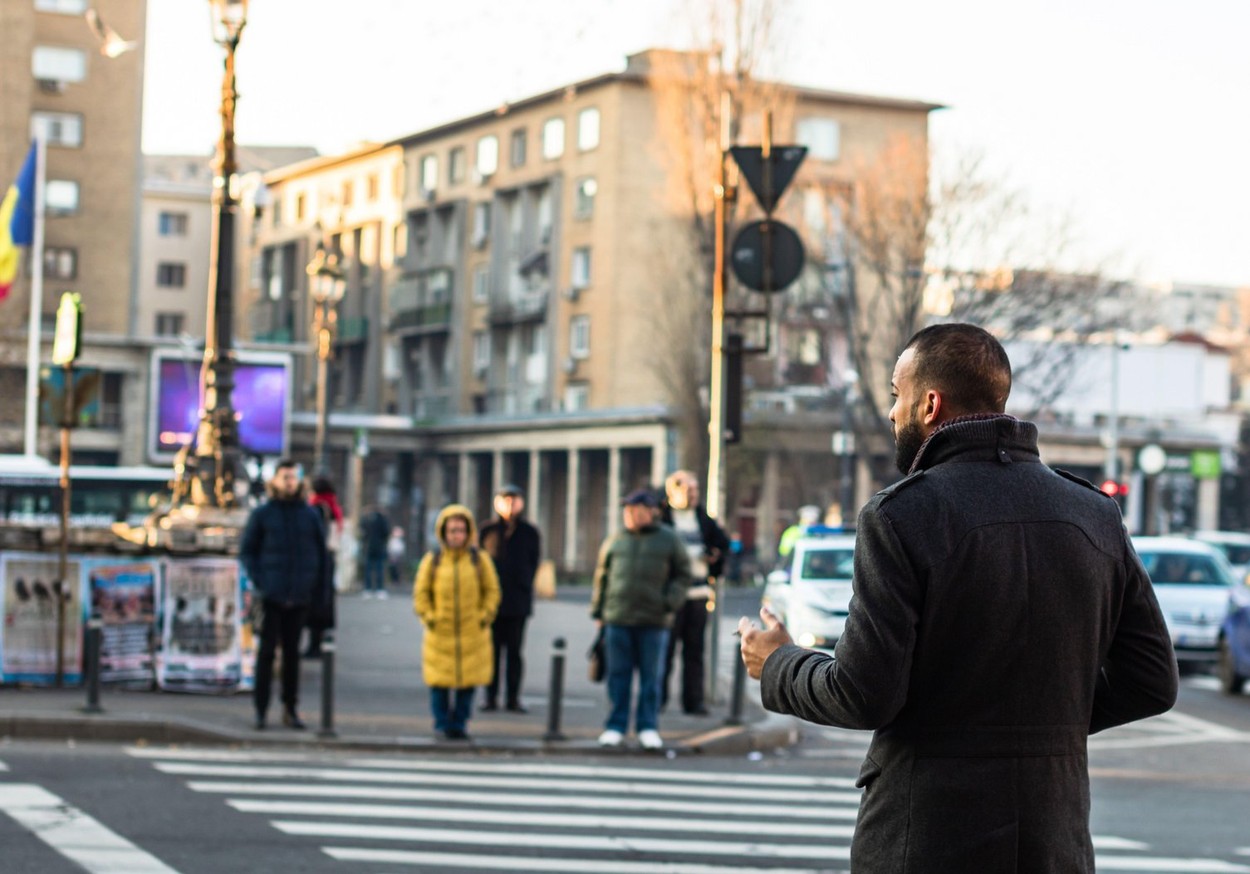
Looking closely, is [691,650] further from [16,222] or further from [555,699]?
[16,222]

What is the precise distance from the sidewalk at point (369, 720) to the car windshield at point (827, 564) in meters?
3.74

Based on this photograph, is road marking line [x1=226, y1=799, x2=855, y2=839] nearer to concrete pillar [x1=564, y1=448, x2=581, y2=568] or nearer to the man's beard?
the man's beard

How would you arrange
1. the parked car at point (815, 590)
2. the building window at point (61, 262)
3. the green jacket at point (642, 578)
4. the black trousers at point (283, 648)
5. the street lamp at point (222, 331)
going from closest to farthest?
the green jacket at point (642, 578) → the black trousers at point (283, 648) → the street lamp at point (222, 331) → the parked car at point (815, 590) → the building window at point (61, 262)

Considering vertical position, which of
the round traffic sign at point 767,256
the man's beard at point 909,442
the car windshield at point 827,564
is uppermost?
the round traffic sign at point 767,256

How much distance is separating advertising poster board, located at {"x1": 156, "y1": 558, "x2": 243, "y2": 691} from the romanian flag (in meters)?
26.6

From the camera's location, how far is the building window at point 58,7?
70.4m

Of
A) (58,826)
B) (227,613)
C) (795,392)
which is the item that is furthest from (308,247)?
(58,826)

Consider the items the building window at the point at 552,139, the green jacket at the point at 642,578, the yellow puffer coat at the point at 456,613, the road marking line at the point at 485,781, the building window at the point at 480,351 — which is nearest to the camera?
the road marking line at the point at 485,781

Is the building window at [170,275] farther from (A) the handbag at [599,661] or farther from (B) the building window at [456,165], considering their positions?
(A) the handbag at [599,661]

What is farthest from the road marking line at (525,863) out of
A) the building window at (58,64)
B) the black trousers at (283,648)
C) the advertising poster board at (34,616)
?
the building window at (58,64)

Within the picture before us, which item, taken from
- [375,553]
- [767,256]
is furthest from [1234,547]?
[767,256]

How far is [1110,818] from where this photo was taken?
39.9ft

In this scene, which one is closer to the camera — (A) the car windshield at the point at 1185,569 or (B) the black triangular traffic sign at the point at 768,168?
(B) the black triangular traffic sign at the point at 768,168

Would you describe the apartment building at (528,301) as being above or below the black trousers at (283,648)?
above
